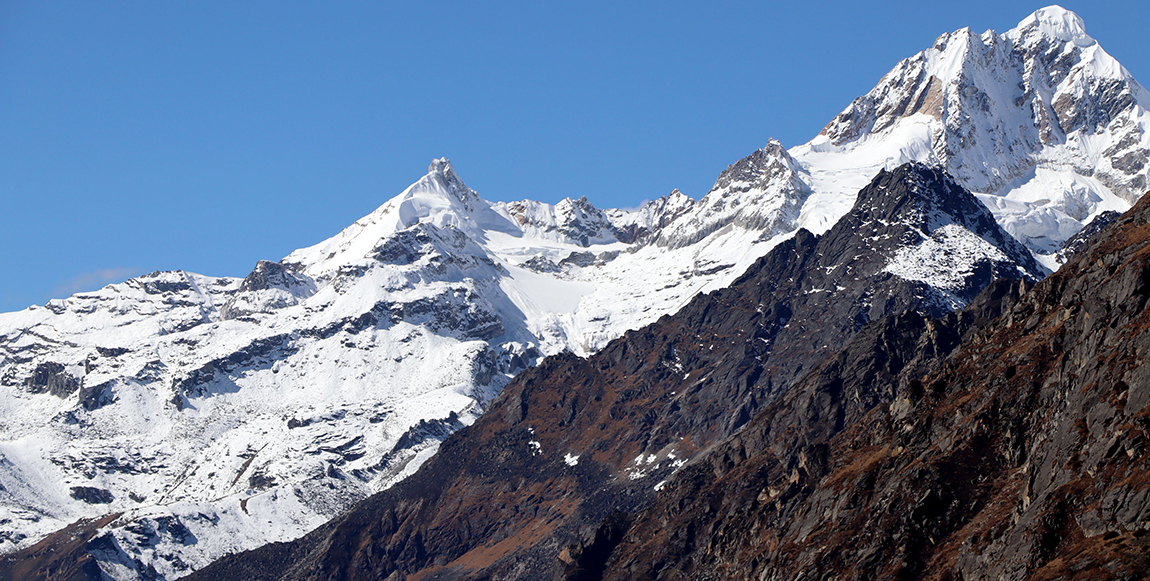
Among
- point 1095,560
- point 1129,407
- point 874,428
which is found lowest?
point 1095,560

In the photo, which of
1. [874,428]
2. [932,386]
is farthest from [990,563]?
[874,428]

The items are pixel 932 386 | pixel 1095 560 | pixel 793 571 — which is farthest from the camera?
pixel 932 386

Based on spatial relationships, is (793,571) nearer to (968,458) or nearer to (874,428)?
(968,458)

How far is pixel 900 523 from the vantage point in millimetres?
136875

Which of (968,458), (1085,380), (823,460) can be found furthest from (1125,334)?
(823,460)

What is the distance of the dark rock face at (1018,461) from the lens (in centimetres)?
10681

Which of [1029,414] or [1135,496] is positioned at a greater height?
[1029,414]

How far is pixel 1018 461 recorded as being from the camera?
13438 cm

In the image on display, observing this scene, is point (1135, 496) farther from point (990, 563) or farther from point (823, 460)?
point (823, 460)

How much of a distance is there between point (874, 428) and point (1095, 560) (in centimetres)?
7422

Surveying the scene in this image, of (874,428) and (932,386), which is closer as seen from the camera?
(932,386)

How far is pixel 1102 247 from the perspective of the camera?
156 meters

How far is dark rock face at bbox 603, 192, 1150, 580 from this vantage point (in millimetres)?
106812

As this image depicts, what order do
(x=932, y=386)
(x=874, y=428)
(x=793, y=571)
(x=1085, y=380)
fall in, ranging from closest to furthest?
(x=1085, y=380)
(x=793, y=571)
(x=932, y=386)
(x=874, y=428)
